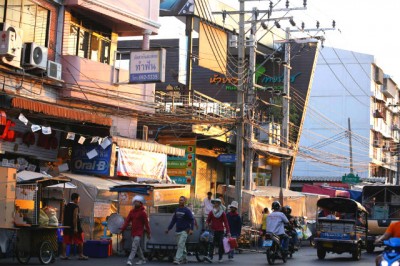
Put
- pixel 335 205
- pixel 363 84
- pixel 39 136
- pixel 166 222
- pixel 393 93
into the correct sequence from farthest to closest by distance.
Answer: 1. pixel 393 93
2. pixel 363 84
3. pixel 335 205
4. pixel 39 136
5. pixel 166 222

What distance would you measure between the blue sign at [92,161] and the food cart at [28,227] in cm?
822

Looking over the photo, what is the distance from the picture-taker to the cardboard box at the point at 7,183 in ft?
52.8

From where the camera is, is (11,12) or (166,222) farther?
(11,12)

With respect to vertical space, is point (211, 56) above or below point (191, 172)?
above

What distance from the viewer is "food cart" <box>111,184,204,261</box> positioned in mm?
20594

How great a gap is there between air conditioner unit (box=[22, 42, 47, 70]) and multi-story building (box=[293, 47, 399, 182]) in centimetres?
4819

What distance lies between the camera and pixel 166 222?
20.8 meters

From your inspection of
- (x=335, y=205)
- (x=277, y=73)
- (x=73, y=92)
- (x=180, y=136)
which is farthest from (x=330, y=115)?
(x=73, y=92)

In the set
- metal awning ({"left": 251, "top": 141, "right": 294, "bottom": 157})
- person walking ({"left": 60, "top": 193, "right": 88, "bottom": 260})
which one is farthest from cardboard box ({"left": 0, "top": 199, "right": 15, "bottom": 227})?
metal awning ({"left": 251, "top": 141, "right": 294, "bottom": 157})

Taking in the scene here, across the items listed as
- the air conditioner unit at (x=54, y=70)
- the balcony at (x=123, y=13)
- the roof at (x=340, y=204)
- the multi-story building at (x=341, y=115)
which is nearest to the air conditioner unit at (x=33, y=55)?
the air conditioner unit at (x=54, y=70)

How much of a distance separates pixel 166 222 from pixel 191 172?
49.9ft

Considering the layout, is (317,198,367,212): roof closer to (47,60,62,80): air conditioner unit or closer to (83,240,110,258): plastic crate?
(83,240,110,258): plastic crate

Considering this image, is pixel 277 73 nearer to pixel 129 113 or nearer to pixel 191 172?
pixel 191 172

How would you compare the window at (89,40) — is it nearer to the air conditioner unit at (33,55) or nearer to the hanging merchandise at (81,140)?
the air conditioner unit at (33,55)
